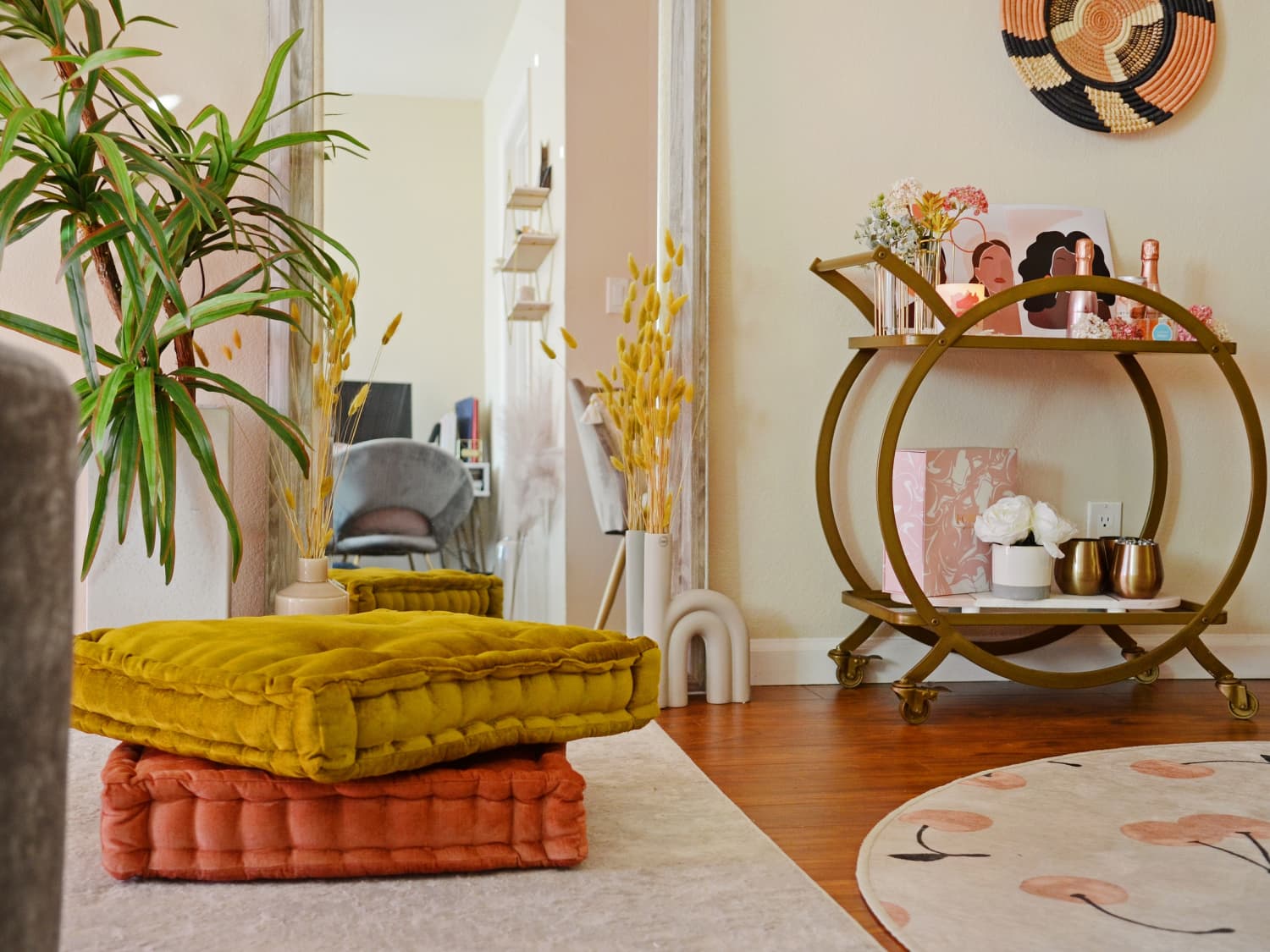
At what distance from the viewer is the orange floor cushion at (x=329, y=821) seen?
1485 mm

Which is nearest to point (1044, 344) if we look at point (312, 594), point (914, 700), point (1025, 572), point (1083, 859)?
point (1025, 572)

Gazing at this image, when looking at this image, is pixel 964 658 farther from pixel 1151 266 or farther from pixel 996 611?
pixel 1151 266

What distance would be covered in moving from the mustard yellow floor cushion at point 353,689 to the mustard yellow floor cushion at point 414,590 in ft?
2.69

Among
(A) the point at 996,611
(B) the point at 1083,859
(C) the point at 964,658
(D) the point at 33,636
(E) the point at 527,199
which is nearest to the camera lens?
(D) the point at 33,636

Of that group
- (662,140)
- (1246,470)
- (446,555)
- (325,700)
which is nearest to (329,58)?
(662,140)

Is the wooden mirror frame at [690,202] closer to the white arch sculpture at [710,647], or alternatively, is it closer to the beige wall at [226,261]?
the white arch sculpture at [710,647]

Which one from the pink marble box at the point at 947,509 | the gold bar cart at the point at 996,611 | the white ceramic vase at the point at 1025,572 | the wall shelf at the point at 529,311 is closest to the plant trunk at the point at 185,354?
the wall shelf at the point at 529,311

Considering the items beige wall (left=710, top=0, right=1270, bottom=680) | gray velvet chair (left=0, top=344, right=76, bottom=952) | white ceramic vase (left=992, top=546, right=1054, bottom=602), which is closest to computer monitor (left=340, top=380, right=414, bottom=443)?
beige wall (left=710, top=0, right=1270, bottom=680)

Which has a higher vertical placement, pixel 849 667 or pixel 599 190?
pixel 599 190

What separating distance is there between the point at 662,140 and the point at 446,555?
44.9 inches

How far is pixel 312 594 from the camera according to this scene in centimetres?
260

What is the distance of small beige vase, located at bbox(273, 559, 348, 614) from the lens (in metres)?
2.57

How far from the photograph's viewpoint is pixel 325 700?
54.7 inches

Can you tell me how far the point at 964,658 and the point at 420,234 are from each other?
1.75 m
